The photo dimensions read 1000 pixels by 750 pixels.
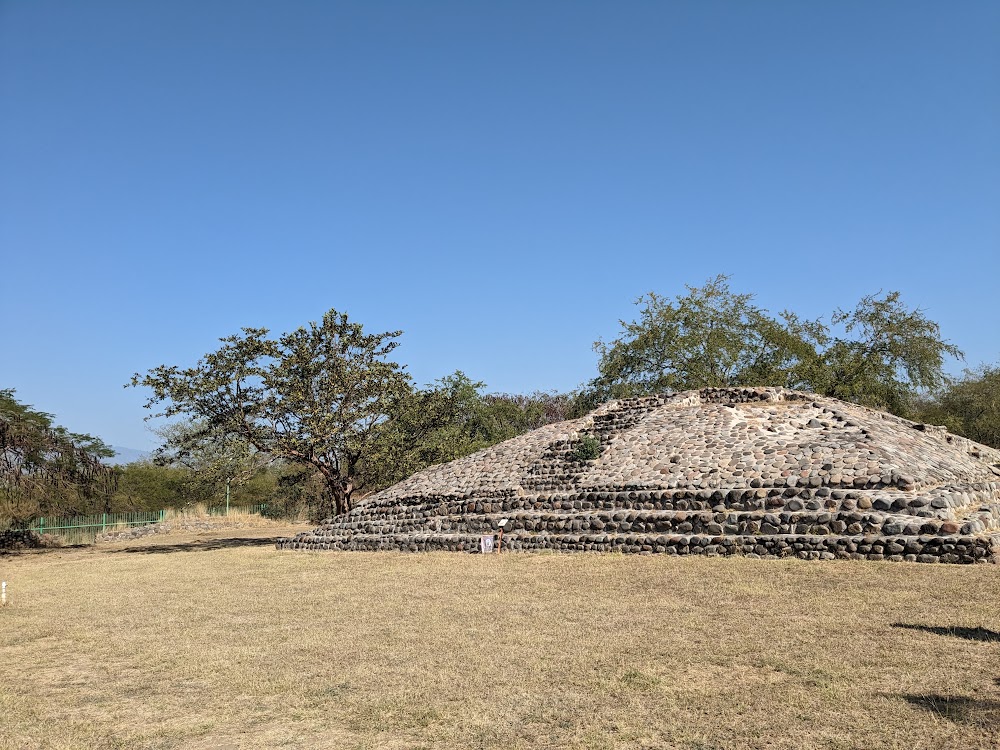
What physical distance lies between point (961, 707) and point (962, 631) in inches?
94.0

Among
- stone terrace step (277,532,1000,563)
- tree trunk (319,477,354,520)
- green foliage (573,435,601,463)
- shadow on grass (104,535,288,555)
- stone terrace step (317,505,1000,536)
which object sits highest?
green foliage (573,435,601,463)

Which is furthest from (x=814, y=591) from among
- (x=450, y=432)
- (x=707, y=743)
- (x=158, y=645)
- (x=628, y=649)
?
(x=450, y=432)

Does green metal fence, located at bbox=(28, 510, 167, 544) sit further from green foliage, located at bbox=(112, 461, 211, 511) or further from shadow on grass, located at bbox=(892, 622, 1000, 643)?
shadow on grass, located at bbox=(892, 622, 1000, 643)

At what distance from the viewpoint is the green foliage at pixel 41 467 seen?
2020cm

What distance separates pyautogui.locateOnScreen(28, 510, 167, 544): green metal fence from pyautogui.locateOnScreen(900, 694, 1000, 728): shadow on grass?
26.5 meters

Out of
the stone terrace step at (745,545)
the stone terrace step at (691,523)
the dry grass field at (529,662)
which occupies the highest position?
the stone terrace step at (691,523)

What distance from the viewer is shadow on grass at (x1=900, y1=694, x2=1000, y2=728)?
446 cm

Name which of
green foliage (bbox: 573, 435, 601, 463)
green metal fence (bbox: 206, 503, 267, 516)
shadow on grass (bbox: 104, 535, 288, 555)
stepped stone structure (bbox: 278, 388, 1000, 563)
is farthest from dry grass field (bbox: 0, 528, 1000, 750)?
green metal fence (bbox: 206, 503, 267, 516)

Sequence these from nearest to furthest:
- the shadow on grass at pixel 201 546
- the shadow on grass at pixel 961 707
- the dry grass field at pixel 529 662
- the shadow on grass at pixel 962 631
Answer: the shadow on grass at pixel 961 707 → the dry grass field at pixel 529 662 → the shadow on grass at pixel 962 631 → the shadow on grass at pixel 201 546

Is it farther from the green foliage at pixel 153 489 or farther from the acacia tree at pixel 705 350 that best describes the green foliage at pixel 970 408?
the green foliage at pixel 153 489

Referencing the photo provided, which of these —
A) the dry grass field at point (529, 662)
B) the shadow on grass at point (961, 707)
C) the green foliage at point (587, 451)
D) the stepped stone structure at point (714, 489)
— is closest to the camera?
the shadow on grass at point (961, 707)

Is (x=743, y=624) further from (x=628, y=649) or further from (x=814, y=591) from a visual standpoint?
(x=814, y=591)

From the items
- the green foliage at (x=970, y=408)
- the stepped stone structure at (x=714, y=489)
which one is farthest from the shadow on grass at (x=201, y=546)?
the green foliage at (x=970, y=408)

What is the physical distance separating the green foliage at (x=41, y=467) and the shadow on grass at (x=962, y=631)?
21.0 meters
